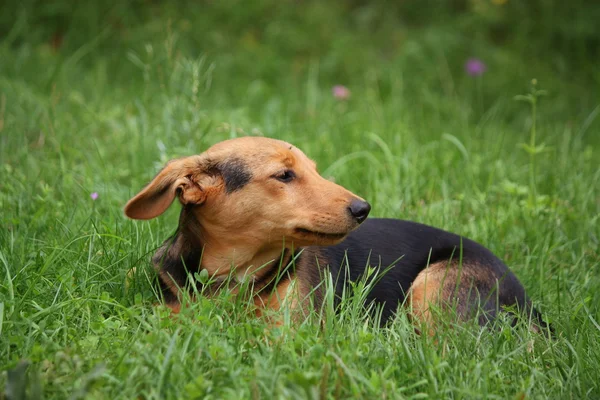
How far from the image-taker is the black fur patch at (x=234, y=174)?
11.5 feet

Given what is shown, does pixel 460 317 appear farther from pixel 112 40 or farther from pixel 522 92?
pixel 112 40

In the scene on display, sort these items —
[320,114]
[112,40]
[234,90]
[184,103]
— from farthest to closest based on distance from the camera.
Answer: [112,40] < [234,90] < [320,114] < [184,103]

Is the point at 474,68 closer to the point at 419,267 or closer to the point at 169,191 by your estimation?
the point at 419,267

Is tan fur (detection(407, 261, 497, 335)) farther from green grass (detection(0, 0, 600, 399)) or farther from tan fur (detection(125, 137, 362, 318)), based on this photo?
tan fur (detection(125, 137, 362, 318))

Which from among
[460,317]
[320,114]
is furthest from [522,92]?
[460,317]

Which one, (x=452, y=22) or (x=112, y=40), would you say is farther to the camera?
(x=452, y=22)

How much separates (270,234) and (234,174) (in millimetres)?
338

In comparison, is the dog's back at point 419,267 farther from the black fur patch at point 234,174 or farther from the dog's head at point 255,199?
the black fur patch at point 234,174

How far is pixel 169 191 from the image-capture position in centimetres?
345

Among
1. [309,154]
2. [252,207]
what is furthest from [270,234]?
[309,154]

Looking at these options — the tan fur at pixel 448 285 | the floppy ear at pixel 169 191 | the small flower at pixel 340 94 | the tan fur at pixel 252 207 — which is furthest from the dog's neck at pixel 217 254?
the small flower at pixel 340 94

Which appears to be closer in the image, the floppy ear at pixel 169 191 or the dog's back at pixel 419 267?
the floppy ear at pixel 169 191

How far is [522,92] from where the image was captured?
25.7 ft

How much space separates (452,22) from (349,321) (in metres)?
6.70
